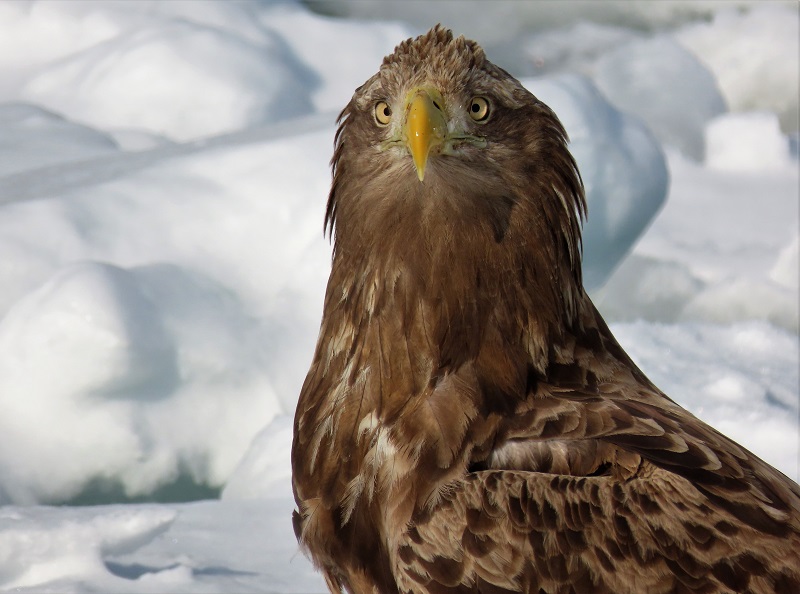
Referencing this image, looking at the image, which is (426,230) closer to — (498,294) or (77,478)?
(498,294)

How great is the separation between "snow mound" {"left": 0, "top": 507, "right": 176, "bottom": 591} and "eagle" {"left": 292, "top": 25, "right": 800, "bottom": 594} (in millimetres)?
1137

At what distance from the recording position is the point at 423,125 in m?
2.66

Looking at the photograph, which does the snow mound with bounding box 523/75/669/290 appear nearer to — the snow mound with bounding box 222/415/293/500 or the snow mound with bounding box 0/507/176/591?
the snow mound with bounding box 222/415/293/500

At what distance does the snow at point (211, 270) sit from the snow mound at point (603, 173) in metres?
0.01

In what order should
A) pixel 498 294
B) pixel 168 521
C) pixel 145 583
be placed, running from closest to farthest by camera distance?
pixel 498 294, pixel 145 583, pixel 168 521

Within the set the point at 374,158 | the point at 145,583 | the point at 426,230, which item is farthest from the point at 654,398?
the point at 145,583

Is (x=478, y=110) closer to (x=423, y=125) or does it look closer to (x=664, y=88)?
(x=423, y=125)

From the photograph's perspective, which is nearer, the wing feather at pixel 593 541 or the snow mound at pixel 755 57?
the wing feather at pixel 593 541

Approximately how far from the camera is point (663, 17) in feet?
35.9

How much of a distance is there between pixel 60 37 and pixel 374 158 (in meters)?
5.28

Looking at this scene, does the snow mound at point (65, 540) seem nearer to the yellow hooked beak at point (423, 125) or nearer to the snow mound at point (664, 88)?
the yellow hooked beak at point (423, 125)

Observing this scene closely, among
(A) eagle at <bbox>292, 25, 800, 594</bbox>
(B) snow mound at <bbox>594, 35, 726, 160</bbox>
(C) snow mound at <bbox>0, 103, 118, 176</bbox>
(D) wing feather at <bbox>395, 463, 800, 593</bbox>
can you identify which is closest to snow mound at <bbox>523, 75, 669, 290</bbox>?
(C) snow mound at <bbox>0, 103, 118, 176</bbox>

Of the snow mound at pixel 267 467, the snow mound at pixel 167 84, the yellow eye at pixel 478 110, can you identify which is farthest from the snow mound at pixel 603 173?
the yellow eye at pixel 478 110

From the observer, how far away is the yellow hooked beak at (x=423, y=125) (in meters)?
2.65
